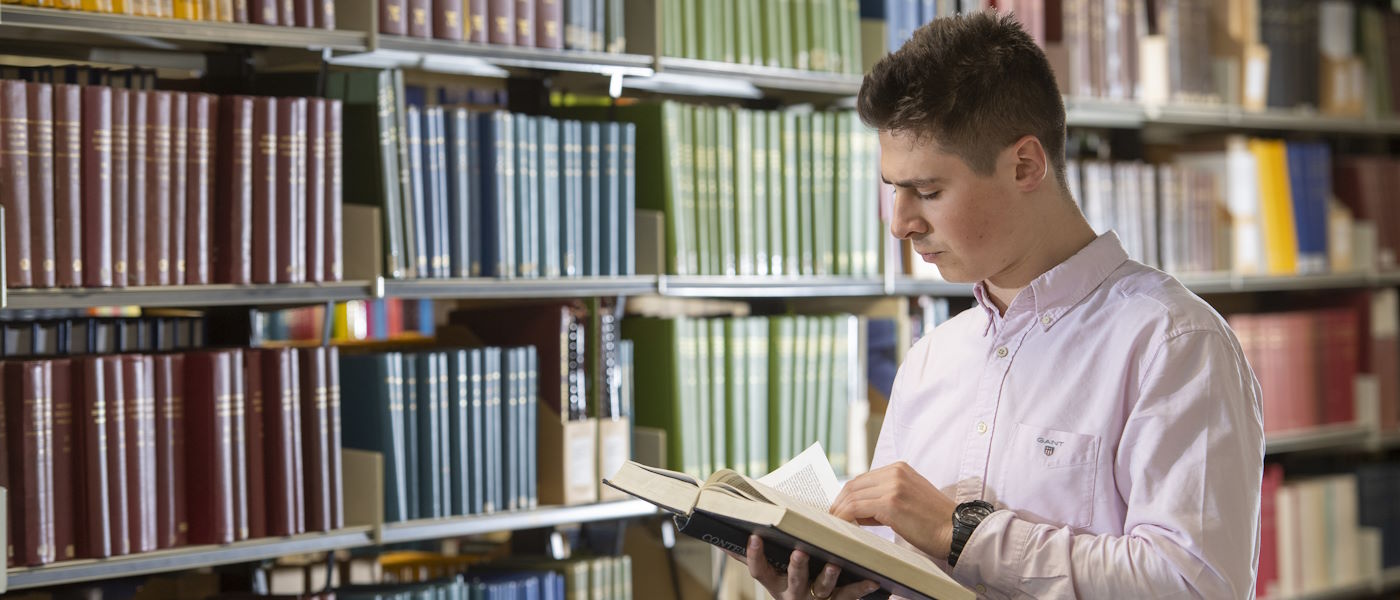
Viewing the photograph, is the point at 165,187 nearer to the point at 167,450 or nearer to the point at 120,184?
the point at 120,184

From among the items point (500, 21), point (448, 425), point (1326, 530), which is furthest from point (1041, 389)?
point (1326, 530)

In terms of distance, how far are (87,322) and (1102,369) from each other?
1517 mm

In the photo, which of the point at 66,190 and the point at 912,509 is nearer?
the point at 912,509

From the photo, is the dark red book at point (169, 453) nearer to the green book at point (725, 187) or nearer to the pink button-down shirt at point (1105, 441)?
the green book at point (725, 187)

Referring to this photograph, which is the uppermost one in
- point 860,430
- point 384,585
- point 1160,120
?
point 1160,120

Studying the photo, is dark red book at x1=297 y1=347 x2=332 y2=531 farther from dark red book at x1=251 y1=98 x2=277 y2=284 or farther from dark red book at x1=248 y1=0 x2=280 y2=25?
dark red book at x1=248 y1=0 x2=280 y2=25

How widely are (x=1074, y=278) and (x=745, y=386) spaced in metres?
1.25

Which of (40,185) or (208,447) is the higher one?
(40,185)

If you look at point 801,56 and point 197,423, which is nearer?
point 197,423

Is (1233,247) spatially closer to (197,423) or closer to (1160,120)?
(1160,120)

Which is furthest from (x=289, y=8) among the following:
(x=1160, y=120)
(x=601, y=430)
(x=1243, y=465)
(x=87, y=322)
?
(x=1160, y=120)

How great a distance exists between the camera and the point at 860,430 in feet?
8.98

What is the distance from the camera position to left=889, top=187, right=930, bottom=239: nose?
4.70 ft

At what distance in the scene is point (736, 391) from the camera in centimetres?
259
